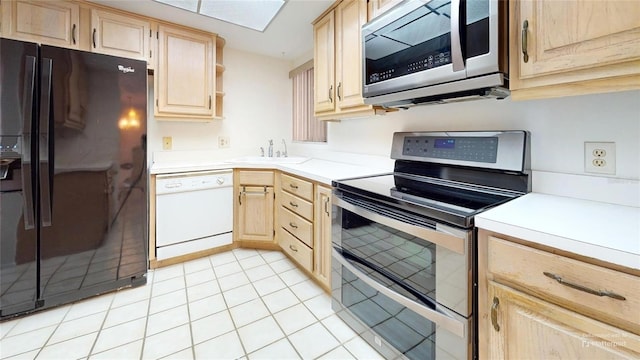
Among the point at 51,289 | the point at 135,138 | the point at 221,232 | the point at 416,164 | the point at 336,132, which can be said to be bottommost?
the point at 51,289

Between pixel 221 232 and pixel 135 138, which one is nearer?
pixel 135 138

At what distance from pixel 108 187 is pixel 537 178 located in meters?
2.56

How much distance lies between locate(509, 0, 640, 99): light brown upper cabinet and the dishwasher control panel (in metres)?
2.24

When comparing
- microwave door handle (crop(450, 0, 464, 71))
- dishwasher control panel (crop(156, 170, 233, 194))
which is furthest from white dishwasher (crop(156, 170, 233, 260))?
microwave door handle (crop(450, 0, 464, 71))

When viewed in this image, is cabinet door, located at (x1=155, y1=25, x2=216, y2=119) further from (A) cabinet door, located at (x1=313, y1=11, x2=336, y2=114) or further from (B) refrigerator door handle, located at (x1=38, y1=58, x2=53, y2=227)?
(A) cabinet door, located at (x1=313, y1=11, x2=336, y2=114)

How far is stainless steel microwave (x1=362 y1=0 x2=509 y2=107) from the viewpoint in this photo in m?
1.05

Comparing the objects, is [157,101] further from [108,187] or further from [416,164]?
[416,164]

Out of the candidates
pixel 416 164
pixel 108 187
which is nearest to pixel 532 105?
pixel 416 164

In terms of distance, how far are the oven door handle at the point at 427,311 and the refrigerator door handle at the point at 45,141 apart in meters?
1.94

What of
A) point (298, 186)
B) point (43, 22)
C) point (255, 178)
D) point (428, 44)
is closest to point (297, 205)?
point (298, 186)

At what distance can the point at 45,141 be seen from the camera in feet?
5.29

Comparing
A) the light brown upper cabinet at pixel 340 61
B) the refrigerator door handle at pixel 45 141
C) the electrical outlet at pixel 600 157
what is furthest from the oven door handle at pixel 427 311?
the refrigerator door handle at pixel 45 141

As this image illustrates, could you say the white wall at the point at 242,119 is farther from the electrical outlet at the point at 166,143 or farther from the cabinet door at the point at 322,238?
the cabinet door at the point at 322,238

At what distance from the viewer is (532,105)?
1.24 m
